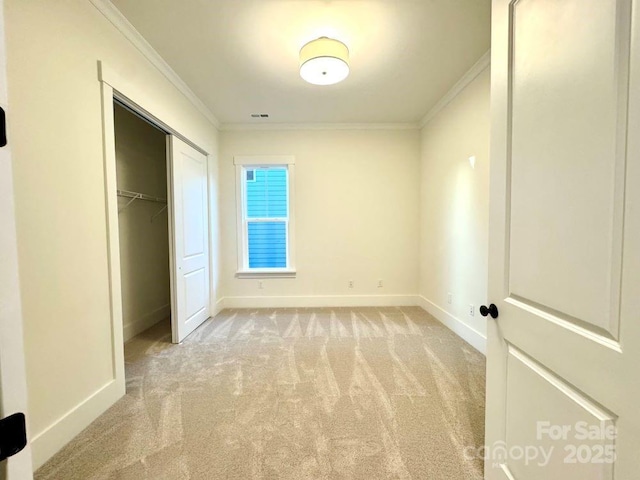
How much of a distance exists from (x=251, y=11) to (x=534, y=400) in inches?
107

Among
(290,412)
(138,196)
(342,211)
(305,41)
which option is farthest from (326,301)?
(305,41)

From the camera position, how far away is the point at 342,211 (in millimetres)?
4070

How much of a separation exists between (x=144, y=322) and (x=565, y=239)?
399 cm

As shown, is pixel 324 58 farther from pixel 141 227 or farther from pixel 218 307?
pixel 218 307

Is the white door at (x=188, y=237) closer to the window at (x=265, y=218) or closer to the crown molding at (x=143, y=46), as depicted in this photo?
the crown molding at (x=143, y=46)

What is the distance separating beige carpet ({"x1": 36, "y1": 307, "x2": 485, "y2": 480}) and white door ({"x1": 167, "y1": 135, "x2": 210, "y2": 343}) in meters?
0.38

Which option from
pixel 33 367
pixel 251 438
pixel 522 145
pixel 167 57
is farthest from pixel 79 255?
pixel 522 145

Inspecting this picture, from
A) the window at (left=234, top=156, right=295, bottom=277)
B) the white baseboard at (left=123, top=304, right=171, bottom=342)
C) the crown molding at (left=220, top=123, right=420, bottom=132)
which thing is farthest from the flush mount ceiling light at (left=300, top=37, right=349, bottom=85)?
the white baseboard at (left=123, top=304, right=171, bottom=342)

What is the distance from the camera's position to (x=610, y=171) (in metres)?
0.70

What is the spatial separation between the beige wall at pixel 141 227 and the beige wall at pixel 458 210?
3.71 metres

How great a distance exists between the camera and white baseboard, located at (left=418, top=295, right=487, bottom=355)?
2615mm

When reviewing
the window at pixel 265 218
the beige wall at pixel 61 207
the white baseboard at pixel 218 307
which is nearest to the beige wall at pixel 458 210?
the window at pixel 265 218

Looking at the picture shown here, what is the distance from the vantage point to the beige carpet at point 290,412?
1386 mm

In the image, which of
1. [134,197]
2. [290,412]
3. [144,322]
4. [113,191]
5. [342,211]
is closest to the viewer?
[290,412]
